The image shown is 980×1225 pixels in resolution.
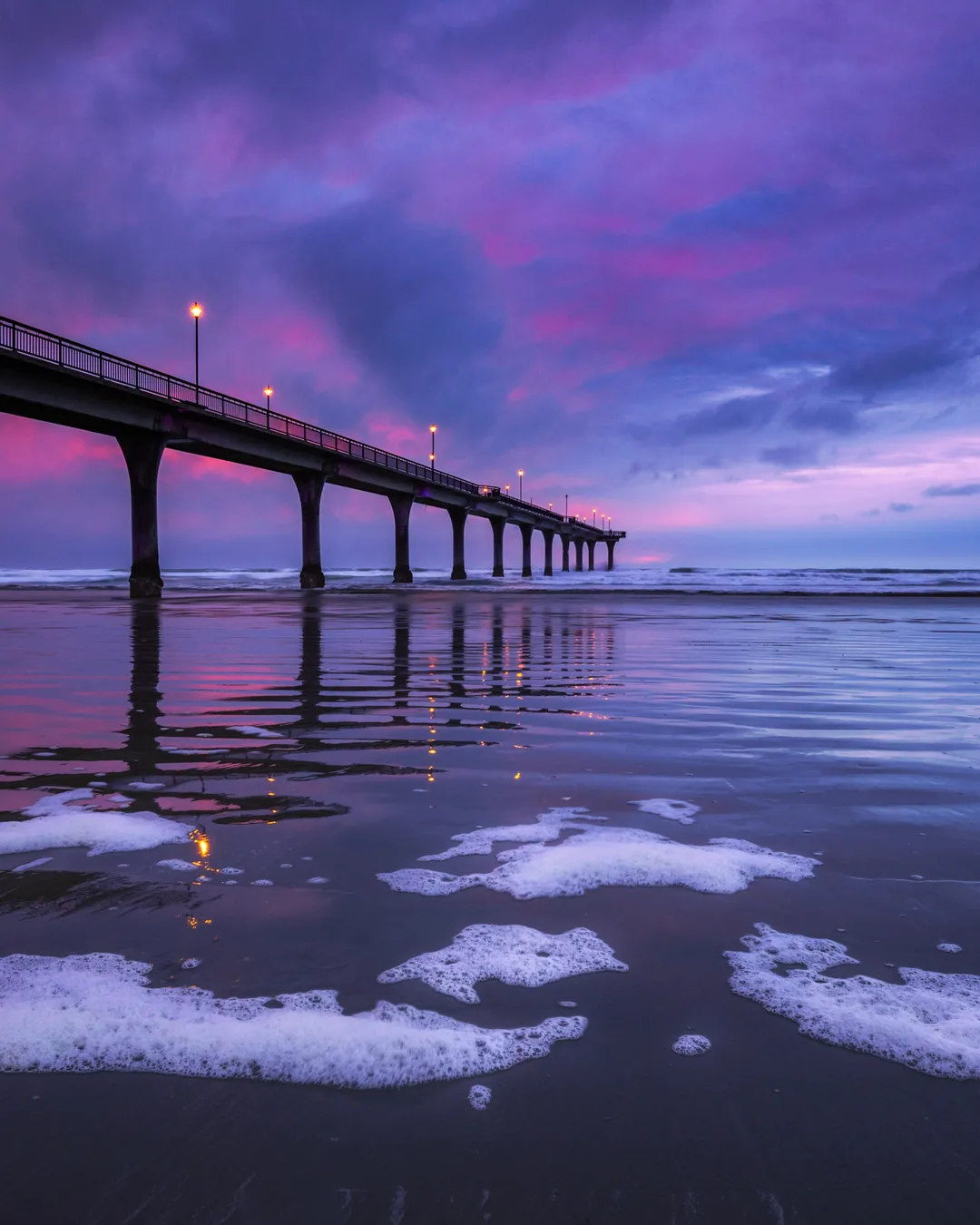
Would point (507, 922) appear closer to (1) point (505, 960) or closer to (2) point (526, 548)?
(1) point (505, 960)

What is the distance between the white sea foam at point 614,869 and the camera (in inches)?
108

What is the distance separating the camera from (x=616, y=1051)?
1.77 metres

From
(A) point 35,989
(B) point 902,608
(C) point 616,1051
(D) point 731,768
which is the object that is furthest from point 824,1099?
(B) point 902,608

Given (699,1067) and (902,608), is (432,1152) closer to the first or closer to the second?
(699,1067)

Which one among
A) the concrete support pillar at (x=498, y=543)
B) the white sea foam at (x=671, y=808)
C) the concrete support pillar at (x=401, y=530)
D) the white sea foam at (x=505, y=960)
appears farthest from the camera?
the concrete support pillar at (x=498, y=543)

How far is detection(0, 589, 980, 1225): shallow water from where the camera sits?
138cm

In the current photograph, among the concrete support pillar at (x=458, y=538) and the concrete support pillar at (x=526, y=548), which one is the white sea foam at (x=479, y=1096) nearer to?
the concrete support pillar at (x=458, y=538)

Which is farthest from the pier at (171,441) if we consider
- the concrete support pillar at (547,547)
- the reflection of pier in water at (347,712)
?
the concrete support pillar at (547,547)

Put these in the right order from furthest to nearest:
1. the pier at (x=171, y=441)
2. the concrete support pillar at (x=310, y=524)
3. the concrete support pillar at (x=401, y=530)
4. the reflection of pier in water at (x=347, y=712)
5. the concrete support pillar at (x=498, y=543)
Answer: the concrete support pillar at (x=498, y=543)
the concrete support pillar at (x=401, y=530)
the concrete support pillar at (x=310, y=524)
the pier at (x=171, y=441)
the reflection of pier in water at (x=347, y=712)

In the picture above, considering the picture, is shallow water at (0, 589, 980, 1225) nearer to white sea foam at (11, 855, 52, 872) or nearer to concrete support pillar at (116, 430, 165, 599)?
white sea foam at (11, 855, 52, 872)

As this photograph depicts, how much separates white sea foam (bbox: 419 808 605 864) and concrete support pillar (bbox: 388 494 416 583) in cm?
5970

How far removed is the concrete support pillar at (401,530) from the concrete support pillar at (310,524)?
1189 cm

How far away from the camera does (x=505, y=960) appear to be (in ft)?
7.32

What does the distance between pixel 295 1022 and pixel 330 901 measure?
699 millimetres
